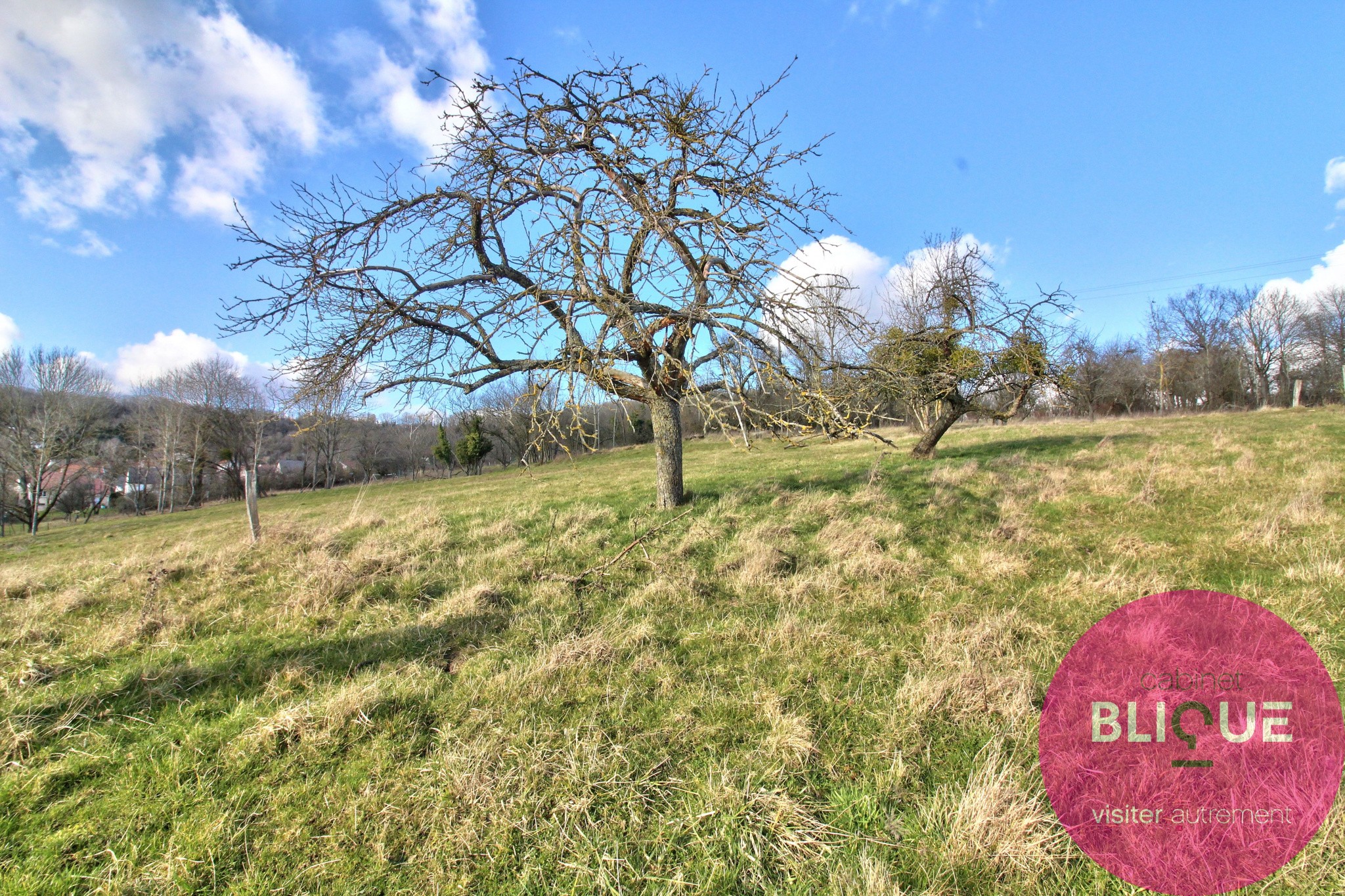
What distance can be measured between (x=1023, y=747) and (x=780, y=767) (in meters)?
1.41

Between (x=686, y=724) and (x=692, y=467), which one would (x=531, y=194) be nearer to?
(x=686, y=724)

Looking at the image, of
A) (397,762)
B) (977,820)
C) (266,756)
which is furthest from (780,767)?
(266,756)

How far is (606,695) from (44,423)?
46326mm

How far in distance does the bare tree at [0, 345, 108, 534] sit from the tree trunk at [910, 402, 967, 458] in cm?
4665

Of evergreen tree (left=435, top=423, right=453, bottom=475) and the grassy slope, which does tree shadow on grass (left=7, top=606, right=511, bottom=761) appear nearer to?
the grassy slope

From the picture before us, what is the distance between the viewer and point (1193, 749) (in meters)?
2.79

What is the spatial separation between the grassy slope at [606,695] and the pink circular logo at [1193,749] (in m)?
0.14

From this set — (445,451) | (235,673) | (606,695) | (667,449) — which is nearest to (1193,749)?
(606,695)

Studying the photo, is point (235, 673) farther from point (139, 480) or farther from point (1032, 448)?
point (139, 480)

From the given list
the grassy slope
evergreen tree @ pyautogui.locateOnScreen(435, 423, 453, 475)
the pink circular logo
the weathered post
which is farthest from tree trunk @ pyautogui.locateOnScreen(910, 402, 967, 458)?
evergreen tree @ pyautogui.locateOnScreen(435, 423, 453, 475)

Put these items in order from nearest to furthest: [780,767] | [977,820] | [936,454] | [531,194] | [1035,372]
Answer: [977,820], [780,767], [531,194], [1035,372], [936,454]

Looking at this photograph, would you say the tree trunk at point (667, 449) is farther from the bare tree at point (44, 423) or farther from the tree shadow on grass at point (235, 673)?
the bare tree at point (44, 423)

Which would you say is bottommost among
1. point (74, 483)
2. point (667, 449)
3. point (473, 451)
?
point (74, 483)

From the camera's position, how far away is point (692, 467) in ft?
53.1
